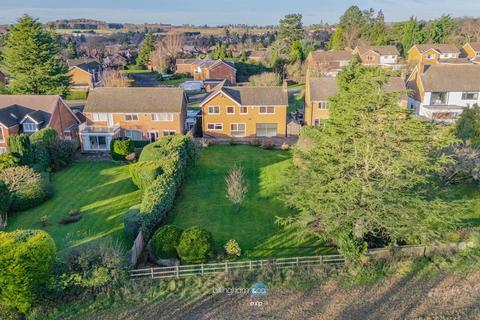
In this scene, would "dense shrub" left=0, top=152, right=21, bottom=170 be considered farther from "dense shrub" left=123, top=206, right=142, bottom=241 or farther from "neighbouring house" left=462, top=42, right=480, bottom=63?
"neighbouring house" left=462, top=42, right=480, bottom=63

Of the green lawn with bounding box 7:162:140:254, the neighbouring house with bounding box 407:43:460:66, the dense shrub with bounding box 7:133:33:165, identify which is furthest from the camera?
the neighbouring house with bounding box 407:43:460:66

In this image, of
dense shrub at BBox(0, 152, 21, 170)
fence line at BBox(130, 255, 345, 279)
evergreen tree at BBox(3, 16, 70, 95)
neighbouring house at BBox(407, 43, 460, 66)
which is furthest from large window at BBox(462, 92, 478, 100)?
evergreen tree at BBox(3, 16, 70, 95)

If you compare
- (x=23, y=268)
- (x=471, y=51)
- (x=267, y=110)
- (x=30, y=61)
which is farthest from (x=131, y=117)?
(x=471, y=51)

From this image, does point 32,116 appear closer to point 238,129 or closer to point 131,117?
point 131,117

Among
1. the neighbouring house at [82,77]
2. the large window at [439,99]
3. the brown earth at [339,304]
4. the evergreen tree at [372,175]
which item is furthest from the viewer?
the neighbouring house at [82,77]

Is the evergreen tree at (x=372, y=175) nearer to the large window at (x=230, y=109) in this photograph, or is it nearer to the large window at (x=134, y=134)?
the large window at (x=230, y=109)

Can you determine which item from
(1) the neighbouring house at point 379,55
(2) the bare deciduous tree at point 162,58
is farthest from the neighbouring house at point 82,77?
(1) the neighbouring house at point 379,55
